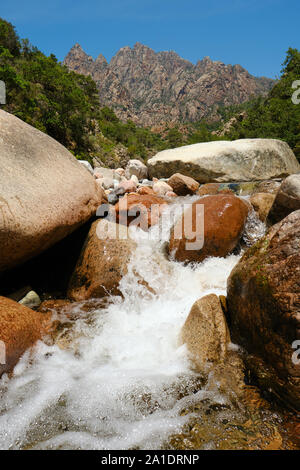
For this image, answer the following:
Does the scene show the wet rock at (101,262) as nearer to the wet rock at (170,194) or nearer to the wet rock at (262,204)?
the wet rock at (262,204)

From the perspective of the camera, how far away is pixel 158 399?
2.23 m

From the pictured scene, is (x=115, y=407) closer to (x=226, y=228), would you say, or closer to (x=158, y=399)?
(x=158, y=399)

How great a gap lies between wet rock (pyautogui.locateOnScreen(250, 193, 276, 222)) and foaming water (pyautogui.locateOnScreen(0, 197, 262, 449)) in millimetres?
2288

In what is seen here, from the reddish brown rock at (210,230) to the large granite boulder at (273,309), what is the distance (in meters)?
1.63

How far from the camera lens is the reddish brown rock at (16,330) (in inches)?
99.8

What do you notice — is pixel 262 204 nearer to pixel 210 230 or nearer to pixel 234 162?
pixel 210 230

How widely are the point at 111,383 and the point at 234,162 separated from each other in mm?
9825

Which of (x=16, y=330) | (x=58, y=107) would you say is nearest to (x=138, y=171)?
(x=58, y=107)

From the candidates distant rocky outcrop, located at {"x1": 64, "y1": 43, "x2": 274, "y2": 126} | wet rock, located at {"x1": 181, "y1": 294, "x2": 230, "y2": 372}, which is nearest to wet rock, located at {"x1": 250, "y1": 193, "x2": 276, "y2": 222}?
wet rock, located at {"x1": 181, "y1": 294, "x2": 230, "y2": 372}

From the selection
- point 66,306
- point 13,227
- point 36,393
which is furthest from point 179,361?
point 13,227

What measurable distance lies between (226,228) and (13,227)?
3160 mm

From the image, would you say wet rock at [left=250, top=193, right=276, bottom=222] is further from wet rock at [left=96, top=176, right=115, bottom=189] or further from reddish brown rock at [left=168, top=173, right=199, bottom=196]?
wet rock at [left=96, top=176, right=115, bottom=189]

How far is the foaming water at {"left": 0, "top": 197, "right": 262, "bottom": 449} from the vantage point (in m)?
1.96

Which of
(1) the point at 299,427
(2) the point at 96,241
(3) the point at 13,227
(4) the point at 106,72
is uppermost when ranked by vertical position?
(4) the point at 106,72
